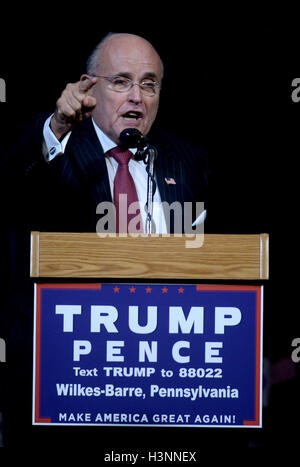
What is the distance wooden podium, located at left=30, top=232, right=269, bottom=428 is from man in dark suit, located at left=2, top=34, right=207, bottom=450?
0.54 metres

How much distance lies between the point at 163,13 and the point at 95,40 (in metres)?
0.36

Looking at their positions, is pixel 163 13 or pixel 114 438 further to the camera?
pixel 163 13

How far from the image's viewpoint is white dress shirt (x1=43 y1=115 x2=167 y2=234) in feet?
7.69

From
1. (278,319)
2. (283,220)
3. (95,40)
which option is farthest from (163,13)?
(278,319)

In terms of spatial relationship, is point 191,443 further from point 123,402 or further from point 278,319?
point 278,319

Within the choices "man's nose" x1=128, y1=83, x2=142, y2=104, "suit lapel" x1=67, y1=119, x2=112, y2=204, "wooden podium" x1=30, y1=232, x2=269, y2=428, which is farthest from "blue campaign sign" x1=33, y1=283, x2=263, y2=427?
"man's nose" x1=128, y1=83, x2=142, y2=104

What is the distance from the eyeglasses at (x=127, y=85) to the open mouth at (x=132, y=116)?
0.09 metres

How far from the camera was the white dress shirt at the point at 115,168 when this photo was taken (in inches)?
92.3

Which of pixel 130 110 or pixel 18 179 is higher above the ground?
pixel 130 110

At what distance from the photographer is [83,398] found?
181cm

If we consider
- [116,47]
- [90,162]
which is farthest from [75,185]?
[116,47]

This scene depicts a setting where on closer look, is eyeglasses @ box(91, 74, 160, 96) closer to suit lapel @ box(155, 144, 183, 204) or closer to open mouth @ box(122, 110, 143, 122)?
open mouth @ box(122, 110, 143, 122)

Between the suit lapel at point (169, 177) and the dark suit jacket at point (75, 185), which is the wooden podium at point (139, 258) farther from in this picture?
the suit lapel at point (169, 177)
